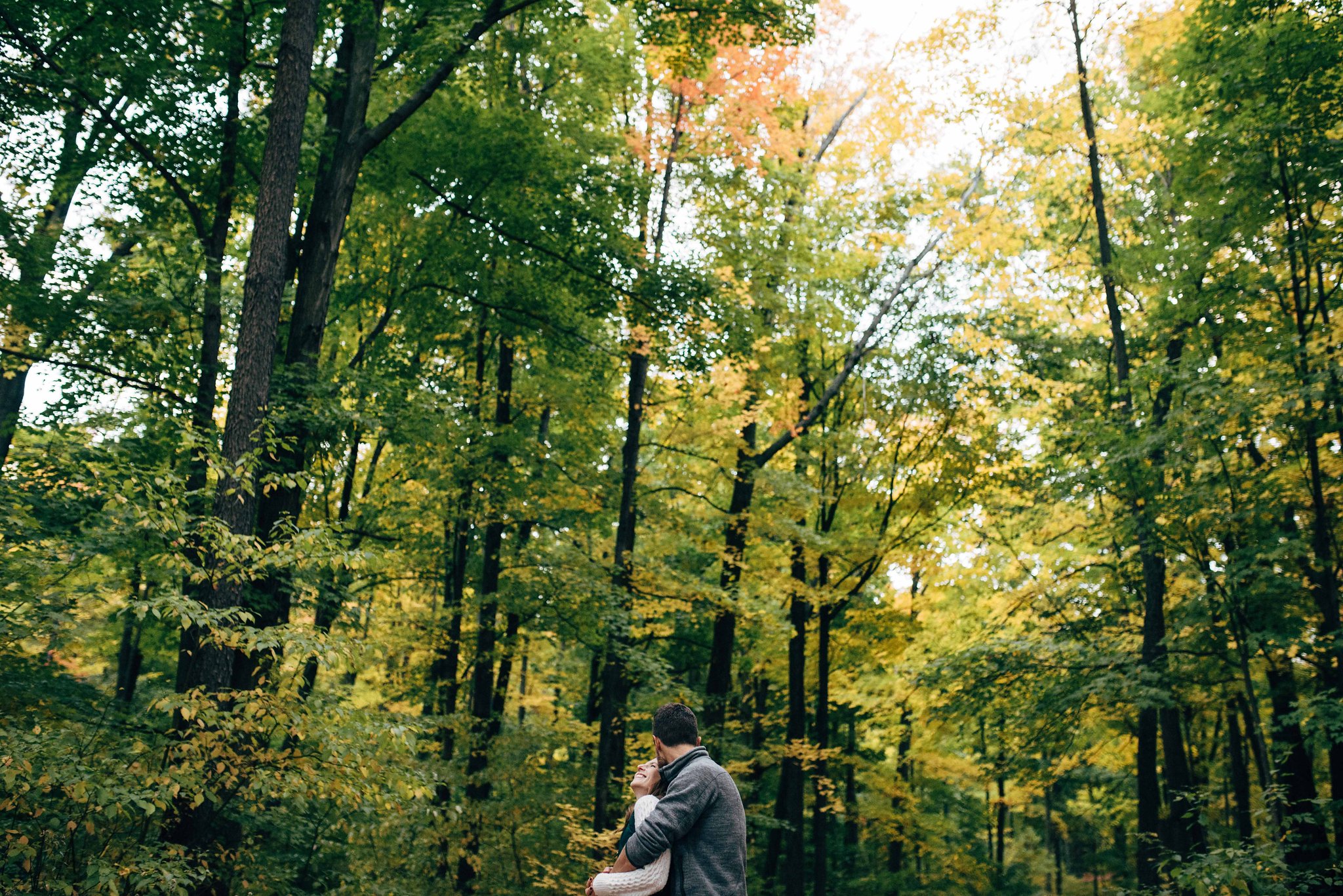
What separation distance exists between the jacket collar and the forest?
2.74 meters

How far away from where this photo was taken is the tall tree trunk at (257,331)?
619 centimetres

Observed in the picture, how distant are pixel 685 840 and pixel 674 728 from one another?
1.42 ft

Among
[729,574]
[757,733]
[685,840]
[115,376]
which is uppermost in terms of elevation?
[115,376]

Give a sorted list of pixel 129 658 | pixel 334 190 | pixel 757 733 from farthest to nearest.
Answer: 1. pixel 757 733
2. pixel 129 658
3. pixel 334 190

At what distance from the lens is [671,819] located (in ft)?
11.0

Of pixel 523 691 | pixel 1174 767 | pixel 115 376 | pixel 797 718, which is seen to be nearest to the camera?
pixel 115 376

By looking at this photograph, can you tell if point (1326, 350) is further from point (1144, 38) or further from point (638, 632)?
point (638, 632)

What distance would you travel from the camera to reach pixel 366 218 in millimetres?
13562

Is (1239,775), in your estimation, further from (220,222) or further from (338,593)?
(220,222)

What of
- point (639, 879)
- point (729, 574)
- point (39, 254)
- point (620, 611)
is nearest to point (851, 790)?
point (729, 574)

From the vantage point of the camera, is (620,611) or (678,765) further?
(620,611)

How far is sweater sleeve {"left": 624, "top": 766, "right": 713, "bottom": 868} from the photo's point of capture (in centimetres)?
332

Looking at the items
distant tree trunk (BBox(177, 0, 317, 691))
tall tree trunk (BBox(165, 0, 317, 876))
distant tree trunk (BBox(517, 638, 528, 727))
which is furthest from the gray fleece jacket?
distant tree trunk (BBox(517, 638, 528, 727))

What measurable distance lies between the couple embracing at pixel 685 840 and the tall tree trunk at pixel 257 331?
3.88m
